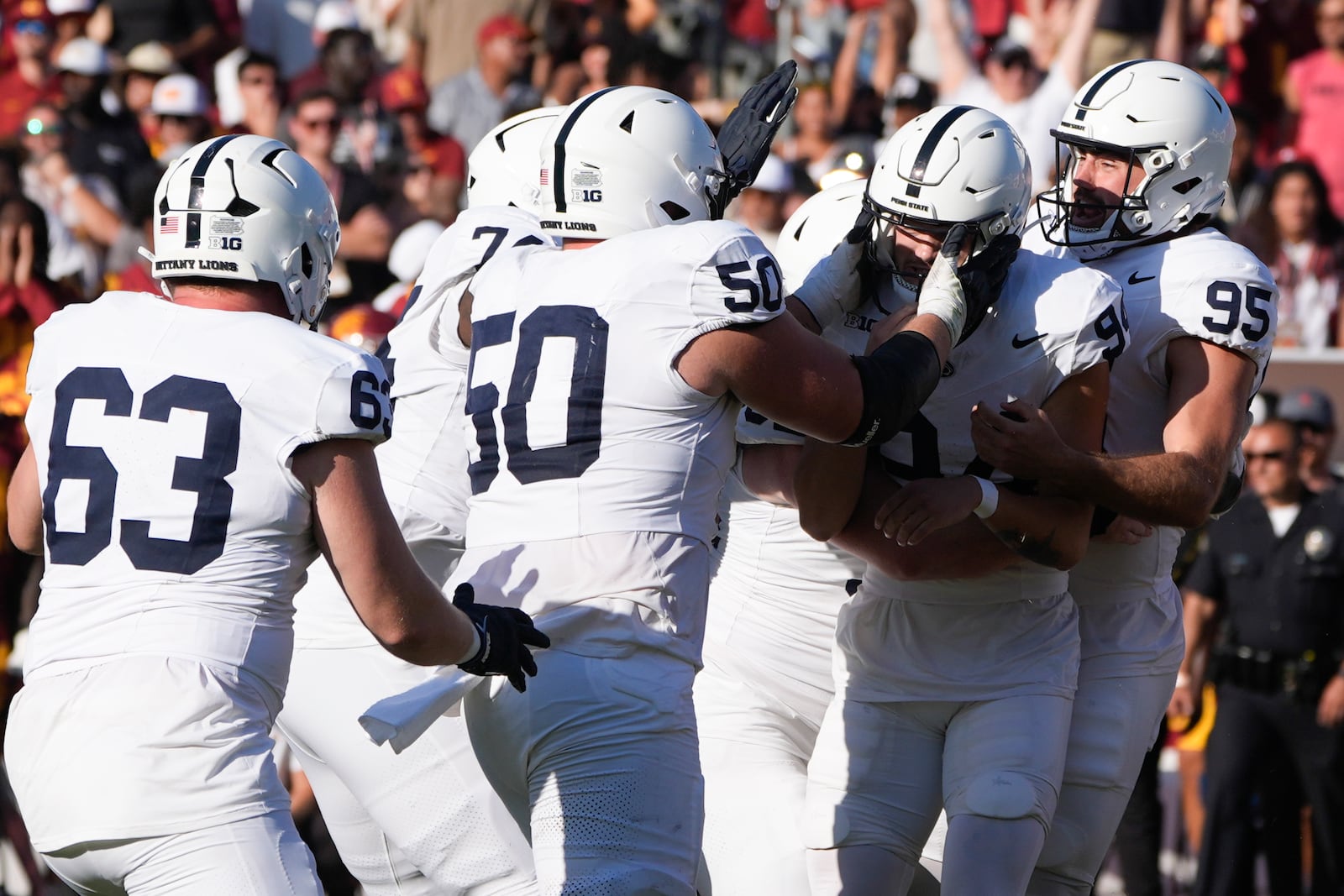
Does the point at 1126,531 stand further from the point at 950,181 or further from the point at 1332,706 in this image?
the point at 1332,706

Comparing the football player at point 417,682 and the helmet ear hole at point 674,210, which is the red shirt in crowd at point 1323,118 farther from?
the helmet ear hole at point 674,210

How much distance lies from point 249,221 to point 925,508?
1560mm

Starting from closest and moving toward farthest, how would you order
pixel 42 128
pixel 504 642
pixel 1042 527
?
pixel 504 642 → pixel 1042 527 → pixel 42 128

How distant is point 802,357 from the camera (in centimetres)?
374

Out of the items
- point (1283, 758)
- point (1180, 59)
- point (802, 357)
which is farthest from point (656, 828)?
point (1180, 59)

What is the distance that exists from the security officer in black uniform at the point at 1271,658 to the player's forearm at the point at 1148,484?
11.6ft

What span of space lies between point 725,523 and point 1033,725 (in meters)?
1.18

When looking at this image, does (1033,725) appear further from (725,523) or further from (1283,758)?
→ (1283,758)

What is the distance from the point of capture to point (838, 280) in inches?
172

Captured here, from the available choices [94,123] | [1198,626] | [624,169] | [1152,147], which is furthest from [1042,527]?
[94,123]

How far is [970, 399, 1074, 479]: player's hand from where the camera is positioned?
410 centimetres

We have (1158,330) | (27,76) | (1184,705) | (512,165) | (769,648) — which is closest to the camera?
(1158,330)

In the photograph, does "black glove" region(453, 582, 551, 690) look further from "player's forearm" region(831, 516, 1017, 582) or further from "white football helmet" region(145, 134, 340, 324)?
"player's forearm" region(831, 516, 1017, 582)

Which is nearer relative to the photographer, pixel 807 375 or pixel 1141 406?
pixel 807 375
